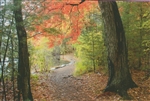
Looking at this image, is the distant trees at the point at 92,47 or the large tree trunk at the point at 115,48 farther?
the distant trees at the point at 92,47

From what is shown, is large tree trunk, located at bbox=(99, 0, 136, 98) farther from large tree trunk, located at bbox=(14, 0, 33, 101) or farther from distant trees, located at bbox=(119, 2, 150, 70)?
large tree trunk, located at bbox=(14, 0, 33, 101)

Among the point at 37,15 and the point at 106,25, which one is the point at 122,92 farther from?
the point at 37,15

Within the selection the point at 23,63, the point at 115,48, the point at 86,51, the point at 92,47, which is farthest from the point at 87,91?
the point at 86,51

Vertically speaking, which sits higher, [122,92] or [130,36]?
[130,36]

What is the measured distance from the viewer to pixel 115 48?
7.00m

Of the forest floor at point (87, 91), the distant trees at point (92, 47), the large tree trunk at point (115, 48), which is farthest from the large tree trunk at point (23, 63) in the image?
the distant trees at point (92, 47)

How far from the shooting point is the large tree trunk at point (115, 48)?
695 cm

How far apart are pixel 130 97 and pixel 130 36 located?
3559mm

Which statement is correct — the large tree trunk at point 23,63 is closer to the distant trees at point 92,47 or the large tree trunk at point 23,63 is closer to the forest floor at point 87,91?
the forest floor at point 87,91

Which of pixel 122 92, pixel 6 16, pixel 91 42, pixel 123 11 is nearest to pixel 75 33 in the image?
pixel 91 42

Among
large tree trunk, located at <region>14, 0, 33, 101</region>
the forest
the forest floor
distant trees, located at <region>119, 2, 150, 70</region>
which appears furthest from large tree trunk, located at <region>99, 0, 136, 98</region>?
large tree trunk, located at <region>14, 0, 33, 101</region>

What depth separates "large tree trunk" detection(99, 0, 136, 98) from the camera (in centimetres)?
695

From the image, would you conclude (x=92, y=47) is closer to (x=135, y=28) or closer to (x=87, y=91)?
(x=135, y=28)

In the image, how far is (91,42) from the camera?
1048 centimetres
